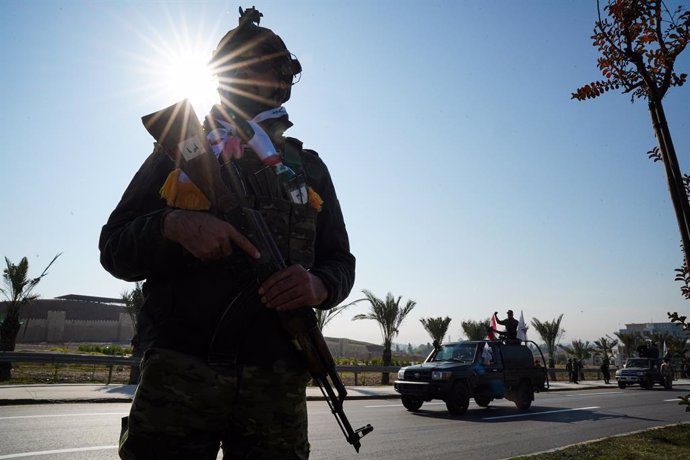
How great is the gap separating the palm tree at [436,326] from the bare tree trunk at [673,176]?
24.4 m

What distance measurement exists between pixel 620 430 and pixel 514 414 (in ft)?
9.60

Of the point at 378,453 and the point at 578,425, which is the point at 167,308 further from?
the point at 578,425

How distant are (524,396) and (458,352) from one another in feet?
7.52

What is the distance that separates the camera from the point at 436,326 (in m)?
27.1

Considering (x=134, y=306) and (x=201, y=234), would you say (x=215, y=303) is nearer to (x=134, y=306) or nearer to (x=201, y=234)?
(x=201, y=234)

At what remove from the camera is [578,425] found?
9.63 m

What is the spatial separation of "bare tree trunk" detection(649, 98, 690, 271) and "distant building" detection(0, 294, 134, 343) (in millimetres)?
38960

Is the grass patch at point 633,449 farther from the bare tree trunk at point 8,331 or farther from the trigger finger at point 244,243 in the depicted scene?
the bare tree trunk at point 8,331

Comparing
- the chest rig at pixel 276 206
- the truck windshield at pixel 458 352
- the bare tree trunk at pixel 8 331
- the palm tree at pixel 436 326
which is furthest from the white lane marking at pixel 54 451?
the palm tree at pixel 436 326

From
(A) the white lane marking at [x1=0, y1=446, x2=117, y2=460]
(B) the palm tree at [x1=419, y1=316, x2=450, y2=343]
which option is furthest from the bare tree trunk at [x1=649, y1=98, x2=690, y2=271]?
(B) the palm tree at [x1=419, y1=316, x2=450, y2=343]

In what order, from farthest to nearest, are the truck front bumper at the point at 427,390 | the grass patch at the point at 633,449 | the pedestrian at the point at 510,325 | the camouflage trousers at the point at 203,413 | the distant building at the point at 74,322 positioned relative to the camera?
the distant building at the point at 74,322, the pedestrian at the point at 510,325, the truck front bumper at the point at 427,390, the grass patch at the point at 633,449, the camouflage trousers at the point at 203,413

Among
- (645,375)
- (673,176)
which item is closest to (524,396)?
(673,176)

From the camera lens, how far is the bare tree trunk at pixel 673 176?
3.38 meters

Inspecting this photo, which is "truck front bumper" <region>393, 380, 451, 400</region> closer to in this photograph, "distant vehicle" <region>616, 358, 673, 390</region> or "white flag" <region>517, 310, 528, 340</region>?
"white flag" <region>517, 310, 528, 340</region>
